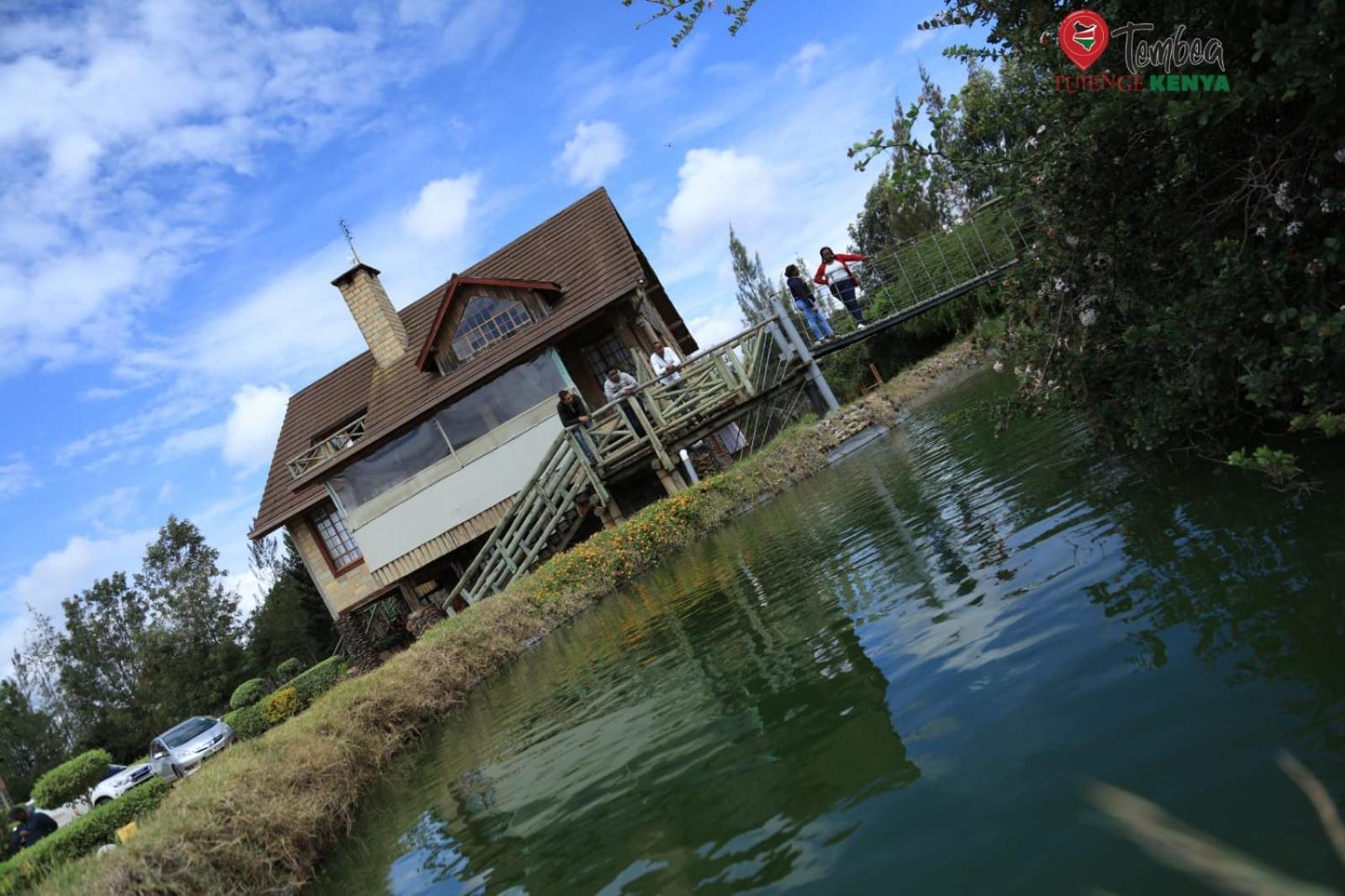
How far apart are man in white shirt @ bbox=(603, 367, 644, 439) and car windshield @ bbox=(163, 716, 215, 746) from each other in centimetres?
1470

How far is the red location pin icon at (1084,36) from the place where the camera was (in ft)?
16.8

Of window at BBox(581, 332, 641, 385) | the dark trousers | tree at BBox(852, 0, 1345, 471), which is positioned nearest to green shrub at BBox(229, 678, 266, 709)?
window at BBox(581, 332, 641, 385)

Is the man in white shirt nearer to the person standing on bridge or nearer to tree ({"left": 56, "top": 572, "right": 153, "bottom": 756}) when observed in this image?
the person standing on bridge

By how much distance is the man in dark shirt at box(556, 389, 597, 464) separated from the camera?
19.6 metres

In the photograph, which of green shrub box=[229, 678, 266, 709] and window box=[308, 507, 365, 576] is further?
green shrub box=[229, 678, 266, 709]

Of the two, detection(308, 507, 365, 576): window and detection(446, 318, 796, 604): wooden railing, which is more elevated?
detection(308, 507, 365, 576): window

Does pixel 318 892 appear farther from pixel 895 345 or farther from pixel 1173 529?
pixel 895 345

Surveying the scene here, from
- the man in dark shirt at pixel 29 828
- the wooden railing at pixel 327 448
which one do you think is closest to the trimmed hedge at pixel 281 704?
the man in dark shirt at pixel 29 828

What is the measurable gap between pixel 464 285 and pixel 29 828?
48.4 feet

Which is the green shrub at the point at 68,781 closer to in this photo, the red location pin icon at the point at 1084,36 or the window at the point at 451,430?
the window at the point at 451,430

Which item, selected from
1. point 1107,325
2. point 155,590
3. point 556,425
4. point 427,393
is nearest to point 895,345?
point 556,425

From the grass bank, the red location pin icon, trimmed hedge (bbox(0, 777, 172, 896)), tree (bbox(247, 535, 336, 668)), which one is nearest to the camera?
the red location pin icon

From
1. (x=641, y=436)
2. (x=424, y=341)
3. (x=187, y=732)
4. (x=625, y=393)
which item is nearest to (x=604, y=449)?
(x=641, y=436)

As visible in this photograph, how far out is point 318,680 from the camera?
24.6 meters
